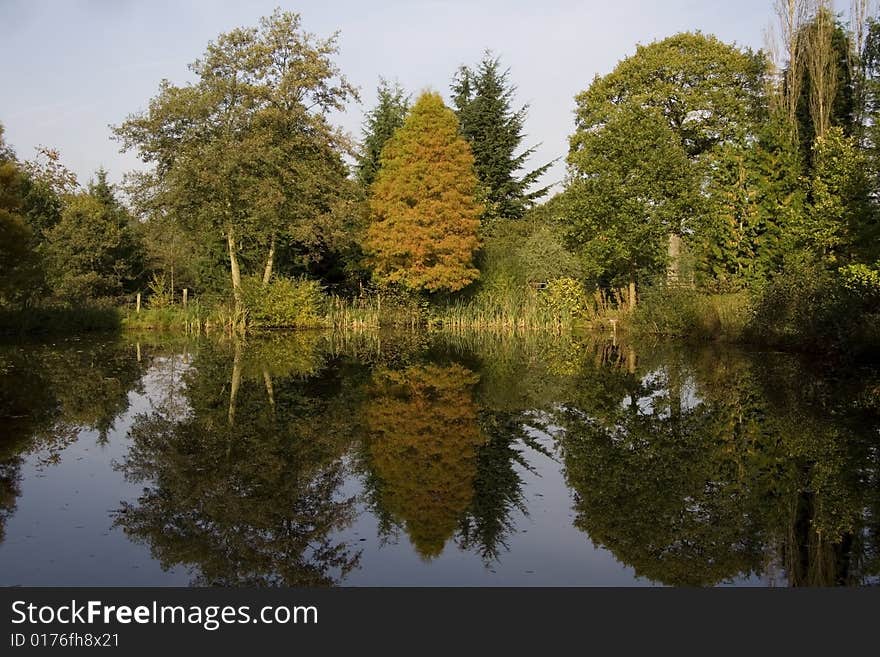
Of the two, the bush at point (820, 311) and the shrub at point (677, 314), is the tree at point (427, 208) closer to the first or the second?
the shrub at point (677, 314)

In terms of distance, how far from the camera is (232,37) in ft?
92.0

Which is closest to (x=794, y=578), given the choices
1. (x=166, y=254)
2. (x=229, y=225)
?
(x=229, y=225)

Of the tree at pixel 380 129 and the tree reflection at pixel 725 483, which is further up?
the tree at pixel 380 129

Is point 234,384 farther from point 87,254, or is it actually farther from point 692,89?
point 692,89

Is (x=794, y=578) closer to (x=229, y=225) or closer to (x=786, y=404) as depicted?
(x=786, y=404)

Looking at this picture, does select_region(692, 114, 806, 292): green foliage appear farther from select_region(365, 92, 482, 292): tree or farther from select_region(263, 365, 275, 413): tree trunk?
select_region(263, 365, 275, 413): tree trunk

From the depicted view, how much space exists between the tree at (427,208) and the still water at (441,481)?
16.1 m

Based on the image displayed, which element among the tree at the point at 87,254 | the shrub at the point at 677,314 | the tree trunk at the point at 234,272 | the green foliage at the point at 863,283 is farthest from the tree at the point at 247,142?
the green foliage at the point at 863,283

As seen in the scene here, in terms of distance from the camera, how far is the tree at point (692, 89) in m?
31.5

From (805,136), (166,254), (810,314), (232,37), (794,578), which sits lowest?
(794,578)

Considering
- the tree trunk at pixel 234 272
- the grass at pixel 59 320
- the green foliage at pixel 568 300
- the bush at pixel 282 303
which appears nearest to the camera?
the grass at pixel 59 320

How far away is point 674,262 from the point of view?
2697 centimetres

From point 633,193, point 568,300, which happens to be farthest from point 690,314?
point 568,300

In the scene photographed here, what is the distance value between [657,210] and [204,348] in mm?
15185
